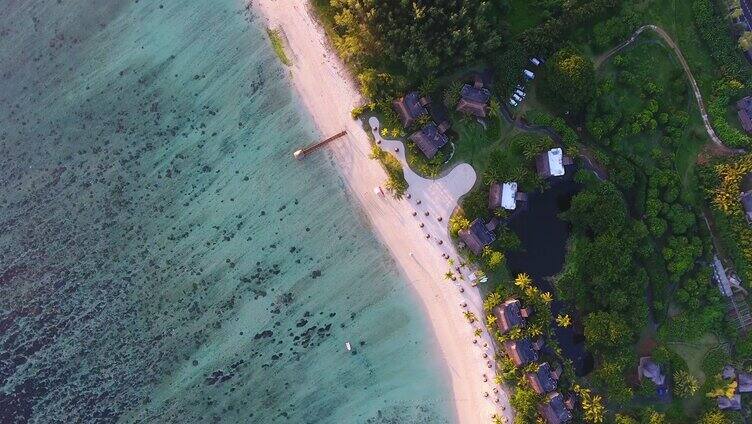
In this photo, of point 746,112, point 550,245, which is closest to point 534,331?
point 550,245

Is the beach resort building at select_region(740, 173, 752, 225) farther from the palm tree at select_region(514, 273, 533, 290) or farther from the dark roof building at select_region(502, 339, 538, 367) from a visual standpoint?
the dark roof building at select_region(502, 339, 538, 367)

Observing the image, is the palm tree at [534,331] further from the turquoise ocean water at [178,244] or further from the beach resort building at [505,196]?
the beach resort building at [505,196]

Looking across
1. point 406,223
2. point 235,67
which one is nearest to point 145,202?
point 235,67

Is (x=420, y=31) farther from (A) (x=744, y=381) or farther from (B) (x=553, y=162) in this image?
(A) (x=744, y=381)

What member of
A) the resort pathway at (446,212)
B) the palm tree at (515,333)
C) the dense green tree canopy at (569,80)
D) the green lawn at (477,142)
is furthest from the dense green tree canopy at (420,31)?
the palm tree at (515,333)

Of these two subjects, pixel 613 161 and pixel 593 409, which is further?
pixel 613 161

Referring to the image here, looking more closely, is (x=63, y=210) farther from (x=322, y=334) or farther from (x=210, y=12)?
(x=322, y=334)
